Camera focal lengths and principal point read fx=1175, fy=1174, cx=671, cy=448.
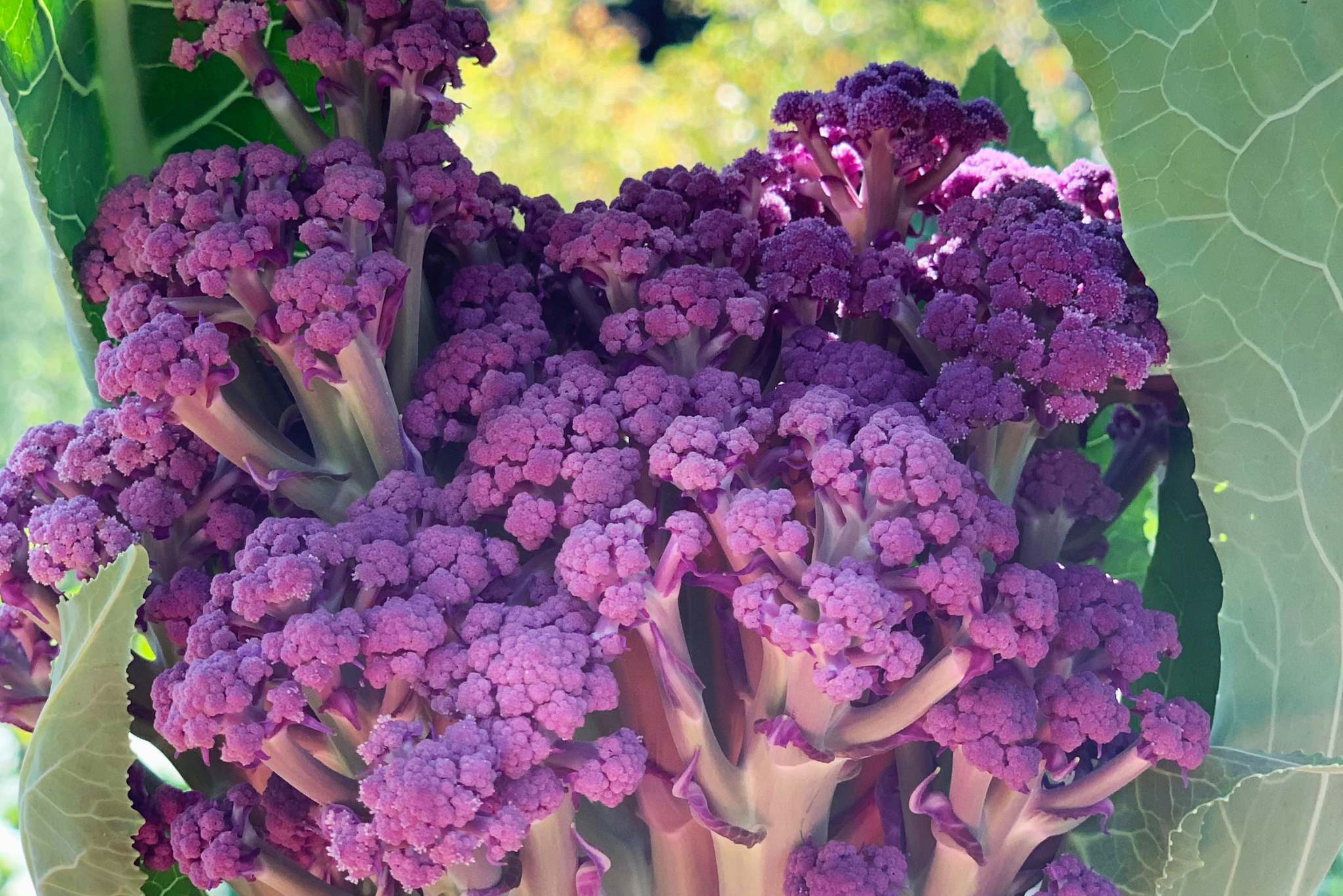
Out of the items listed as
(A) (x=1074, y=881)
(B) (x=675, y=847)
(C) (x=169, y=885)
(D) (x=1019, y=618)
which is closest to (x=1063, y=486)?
(D) (x=1019, y=618)

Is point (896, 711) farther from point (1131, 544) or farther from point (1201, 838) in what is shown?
point (1131, 544)

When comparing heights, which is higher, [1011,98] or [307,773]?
[1011,98]

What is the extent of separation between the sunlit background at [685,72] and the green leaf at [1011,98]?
271cm

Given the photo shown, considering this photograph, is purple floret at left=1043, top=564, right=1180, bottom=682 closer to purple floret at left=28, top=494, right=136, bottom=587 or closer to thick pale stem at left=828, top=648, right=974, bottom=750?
thick pale stem at left=828, top=648, right=974, bottom=750

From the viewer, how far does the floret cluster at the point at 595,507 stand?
0.74 metres

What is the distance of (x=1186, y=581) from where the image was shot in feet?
3.55

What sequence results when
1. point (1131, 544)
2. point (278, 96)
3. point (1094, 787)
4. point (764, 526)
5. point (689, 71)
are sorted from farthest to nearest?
point (689, 71) < point (1131, 544) < point (278, 96) < point (1094, 787) < point (764, 526)

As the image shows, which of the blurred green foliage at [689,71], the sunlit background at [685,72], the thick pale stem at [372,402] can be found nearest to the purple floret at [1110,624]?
the thick pale stem at [372,402]

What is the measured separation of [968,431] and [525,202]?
0.43 metres

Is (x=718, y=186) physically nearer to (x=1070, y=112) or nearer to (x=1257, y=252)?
(x=1257, y=252)

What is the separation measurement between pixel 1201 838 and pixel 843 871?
300 millimetres

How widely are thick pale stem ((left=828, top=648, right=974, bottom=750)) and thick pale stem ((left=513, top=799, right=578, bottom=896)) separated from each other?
7.4 inches

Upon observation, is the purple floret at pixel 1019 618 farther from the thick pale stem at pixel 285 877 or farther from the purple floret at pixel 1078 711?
the thick pale stem at pixel 285 877

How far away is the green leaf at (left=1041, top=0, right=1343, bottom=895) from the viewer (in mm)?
810
